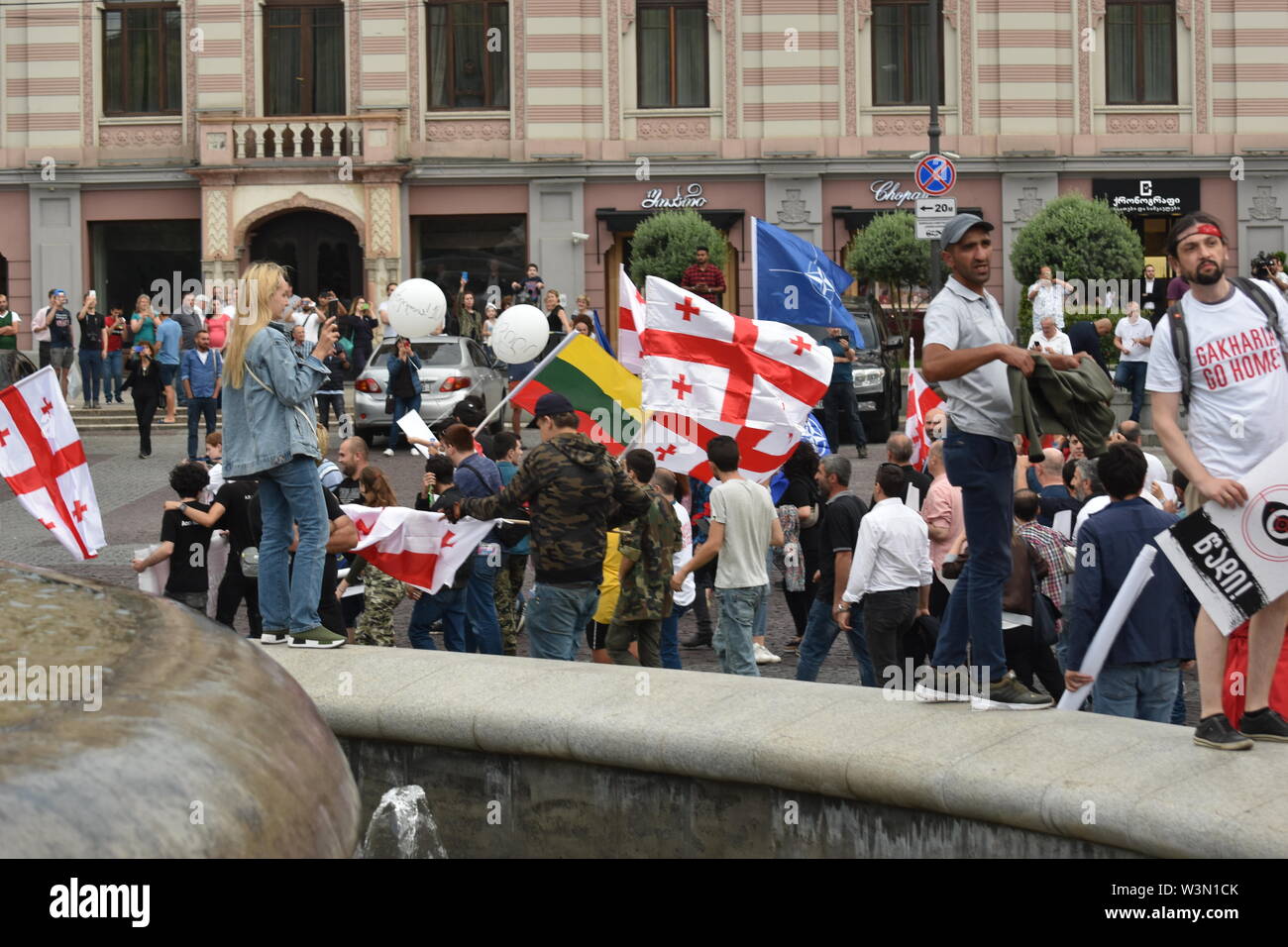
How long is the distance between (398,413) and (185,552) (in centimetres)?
1282

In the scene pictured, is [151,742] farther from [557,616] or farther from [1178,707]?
[557,616]

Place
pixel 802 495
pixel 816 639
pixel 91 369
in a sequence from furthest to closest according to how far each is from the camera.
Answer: pixel 91 369, pixel 802 495, pixel 816 639

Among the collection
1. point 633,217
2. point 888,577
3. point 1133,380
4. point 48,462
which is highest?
point 633,217

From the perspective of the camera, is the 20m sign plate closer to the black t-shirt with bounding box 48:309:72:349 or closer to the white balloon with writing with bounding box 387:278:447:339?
the white balloon with writing with bounding box 387:278:447:339

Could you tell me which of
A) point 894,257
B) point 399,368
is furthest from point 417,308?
point 894,257

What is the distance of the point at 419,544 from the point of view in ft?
32.4

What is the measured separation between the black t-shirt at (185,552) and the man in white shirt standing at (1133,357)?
14373mm

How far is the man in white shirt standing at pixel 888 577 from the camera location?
884cm

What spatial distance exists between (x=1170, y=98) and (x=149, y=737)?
34.6m

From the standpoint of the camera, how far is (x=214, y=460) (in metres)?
13.0

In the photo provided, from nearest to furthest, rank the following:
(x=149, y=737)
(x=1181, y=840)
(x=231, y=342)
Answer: (x=149, y=737) < (x=1181, y=840) < (x=231, y=342)

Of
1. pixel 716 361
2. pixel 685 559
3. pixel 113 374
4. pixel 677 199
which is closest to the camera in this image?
pixel 685 559
